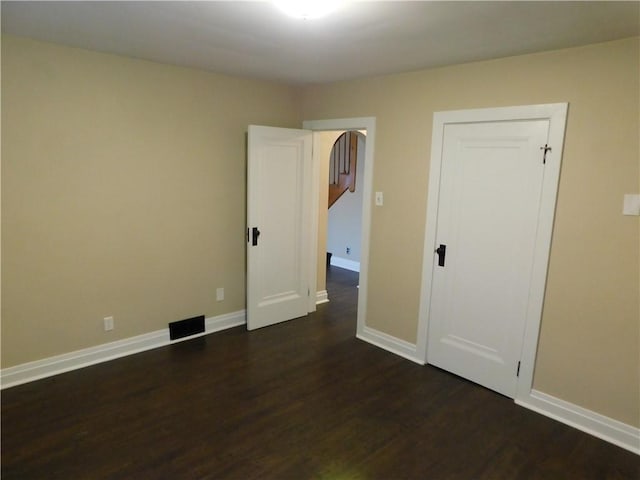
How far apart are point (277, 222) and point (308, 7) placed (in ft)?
7.50

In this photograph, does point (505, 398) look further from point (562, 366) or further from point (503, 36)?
point (503, 36)

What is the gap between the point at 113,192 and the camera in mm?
3076

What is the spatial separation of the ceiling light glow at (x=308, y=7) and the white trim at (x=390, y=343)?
2586mm

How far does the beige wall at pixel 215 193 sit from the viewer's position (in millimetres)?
2348

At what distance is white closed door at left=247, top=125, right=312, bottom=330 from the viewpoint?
3.70 m

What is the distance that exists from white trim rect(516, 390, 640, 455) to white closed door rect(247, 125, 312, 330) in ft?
7.39

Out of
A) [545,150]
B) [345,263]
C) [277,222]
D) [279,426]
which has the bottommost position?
[279,426]

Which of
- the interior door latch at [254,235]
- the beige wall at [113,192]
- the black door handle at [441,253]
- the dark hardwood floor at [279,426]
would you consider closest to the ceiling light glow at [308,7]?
the beige wall at [113,192]

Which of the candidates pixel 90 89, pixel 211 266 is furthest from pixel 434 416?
pixel 90 89

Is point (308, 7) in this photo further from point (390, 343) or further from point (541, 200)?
point (390, 343)

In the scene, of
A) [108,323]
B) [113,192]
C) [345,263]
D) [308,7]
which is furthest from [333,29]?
[345,263]

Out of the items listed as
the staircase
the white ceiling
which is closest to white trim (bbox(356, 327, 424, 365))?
the white ceiling

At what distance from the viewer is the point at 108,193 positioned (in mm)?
3053

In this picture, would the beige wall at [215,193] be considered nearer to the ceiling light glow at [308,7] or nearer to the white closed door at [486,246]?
the white closed door at [486,246]
